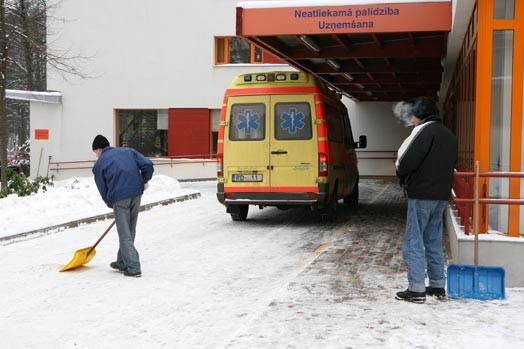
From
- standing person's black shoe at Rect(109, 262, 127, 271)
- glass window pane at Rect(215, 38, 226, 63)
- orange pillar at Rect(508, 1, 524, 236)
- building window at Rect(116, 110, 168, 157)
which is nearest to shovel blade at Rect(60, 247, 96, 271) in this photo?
standing person's black shoe at Rect(109, 262, 127, 271)

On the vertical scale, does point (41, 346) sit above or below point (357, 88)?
below

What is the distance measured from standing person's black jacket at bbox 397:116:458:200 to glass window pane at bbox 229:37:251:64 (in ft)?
75.3

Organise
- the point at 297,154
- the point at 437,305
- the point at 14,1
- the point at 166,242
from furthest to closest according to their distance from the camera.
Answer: the point at 14,1 → the point at 297,154 → the point at 166,242 → the point at 437,305

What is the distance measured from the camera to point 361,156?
28141 millimetres

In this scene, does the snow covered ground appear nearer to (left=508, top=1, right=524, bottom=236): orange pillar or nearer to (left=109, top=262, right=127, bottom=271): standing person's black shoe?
(left=109, top=262, right=127, bottom=271): standing person's black shoe

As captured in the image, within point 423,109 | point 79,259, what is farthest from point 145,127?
point 423,109

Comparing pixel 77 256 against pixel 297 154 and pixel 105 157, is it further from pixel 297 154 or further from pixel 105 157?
pixel 297 154


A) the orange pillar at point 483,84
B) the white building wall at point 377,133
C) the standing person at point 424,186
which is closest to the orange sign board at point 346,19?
the orange pillar at point 483,84

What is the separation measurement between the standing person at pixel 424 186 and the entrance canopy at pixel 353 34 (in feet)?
14.6

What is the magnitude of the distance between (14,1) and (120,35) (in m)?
7.12

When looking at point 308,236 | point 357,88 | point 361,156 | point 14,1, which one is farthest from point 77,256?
point 14,1

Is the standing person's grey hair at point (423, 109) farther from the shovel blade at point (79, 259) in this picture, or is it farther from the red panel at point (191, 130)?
the red panel at point (191, 130)

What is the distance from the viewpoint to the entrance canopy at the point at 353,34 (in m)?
10.5

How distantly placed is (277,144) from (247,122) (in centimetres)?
72
